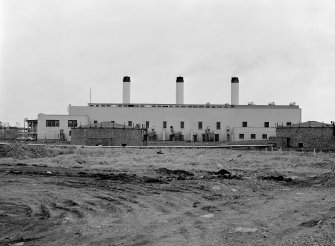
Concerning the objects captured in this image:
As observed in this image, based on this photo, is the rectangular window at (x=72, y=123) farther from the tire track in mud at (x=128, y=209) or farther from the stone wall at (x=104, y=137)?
the tire track in mud at (x=128, y=209)

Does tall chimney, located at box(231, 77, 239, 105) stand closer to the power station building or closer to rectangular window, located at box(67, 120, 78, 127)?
the power station building

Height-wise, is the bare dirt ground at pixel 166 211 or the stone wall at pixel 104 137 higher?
the stone wall at pixel 104 137

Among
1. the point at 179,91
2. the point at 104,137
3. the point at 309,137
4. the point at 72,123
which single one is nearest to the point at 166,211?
the point at 309,137

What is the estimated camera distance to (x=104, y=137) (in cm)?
5097

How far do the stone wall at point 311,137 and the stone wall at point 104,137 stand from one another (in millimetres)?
18172

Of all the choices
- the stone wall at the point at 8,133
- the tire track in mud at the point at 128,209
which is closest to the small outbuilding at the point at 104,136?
the stone wall at the point at 8,133

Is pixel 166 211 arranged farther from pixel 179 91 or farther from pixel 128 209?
pixel 179 91

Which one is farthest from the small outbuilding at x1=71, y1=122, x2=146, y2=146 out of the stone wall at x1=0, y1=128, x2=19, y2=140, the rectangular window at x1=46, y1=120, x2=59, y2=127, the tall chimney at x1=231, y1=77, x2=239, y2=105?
the tall chimney at x1=231, y1=77, x2=239, y2=105

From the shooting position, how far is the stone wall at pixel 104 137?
167ft

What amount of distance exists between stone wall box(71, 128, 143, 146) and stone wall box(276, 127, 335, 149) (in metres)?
18.2

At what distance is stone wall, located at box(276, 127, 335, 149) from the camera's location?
47.1 metres

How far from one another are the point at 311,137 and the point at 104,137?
2306cm

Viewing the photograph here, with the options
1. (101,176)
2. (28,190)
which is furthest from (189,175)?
(28,190)

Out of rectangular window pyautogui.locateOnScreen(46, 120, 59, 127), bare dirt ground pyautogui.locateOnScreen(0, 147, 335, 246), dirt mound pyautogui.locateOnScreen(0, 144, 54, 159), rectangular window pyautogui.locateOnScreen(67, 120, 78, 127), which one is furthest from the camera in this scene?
rectangular window pyautogui.locateOnScreen(46, 120, 59, 127)
